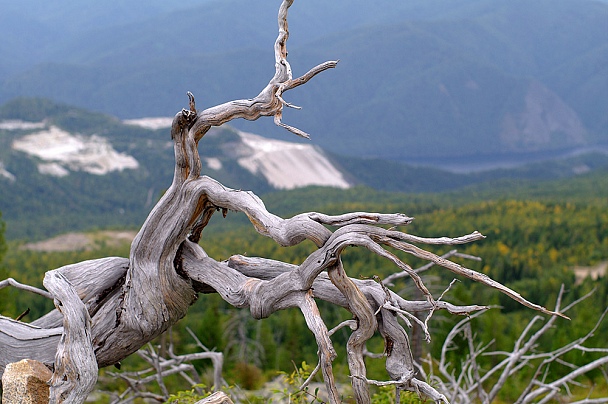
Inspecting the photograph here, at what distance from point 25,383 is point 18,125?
11376 centimetres

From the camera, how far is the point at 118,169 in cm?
10869

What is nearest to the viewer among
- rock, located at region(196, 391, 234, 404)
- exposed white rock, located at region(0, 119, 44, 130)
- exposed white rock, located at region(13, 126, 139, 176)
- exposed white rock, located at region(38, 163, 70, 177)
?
rock, located at region(196, 391, 234, 404)

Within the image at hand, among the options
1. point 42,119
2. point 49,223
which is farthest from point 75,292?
point 42,119

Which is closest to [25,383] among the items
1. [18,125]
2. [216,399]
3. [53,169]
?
[216,399]

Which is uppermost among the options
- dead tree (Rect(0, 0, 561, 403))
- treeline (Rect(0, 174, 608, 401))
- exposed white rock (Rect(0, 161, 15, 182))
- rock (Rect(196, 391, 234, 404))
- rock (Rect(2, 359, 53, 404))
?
dead tree (Rect(0, 0, 561, 403))

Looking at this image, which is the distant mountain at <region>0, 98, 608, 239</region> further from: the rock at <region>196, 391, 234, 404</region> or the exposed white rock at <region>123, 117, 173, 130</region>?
the rock at <region>196, 391, 234, 404</region>

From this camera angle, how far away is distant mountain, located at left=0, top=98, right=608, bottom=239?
93750mm

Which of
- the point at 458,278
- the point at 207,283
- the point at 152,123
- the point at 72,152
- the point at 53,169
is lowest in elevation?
the point at 152,123

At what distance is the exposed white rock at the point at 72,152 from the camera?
103750 mm

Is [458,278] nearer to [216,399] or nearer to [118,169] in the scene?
[216,399]

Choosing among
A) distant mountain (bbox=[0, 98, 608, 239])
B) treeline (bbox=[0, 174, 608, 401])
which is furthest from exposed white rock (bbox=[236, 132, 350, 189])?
treeline (bbox=[0, 174, 608, 401])

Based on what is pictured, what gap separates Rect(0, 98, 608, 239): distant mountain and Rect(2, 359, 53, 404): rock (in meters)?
80.7

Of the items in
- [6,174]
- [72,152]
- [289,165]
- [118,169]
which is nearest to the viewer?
[6,174]

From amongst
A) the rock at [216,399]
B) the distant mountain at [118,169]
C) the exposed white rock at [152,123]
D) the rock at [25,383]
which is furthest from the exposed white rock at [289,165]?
the rock at [25,383]
